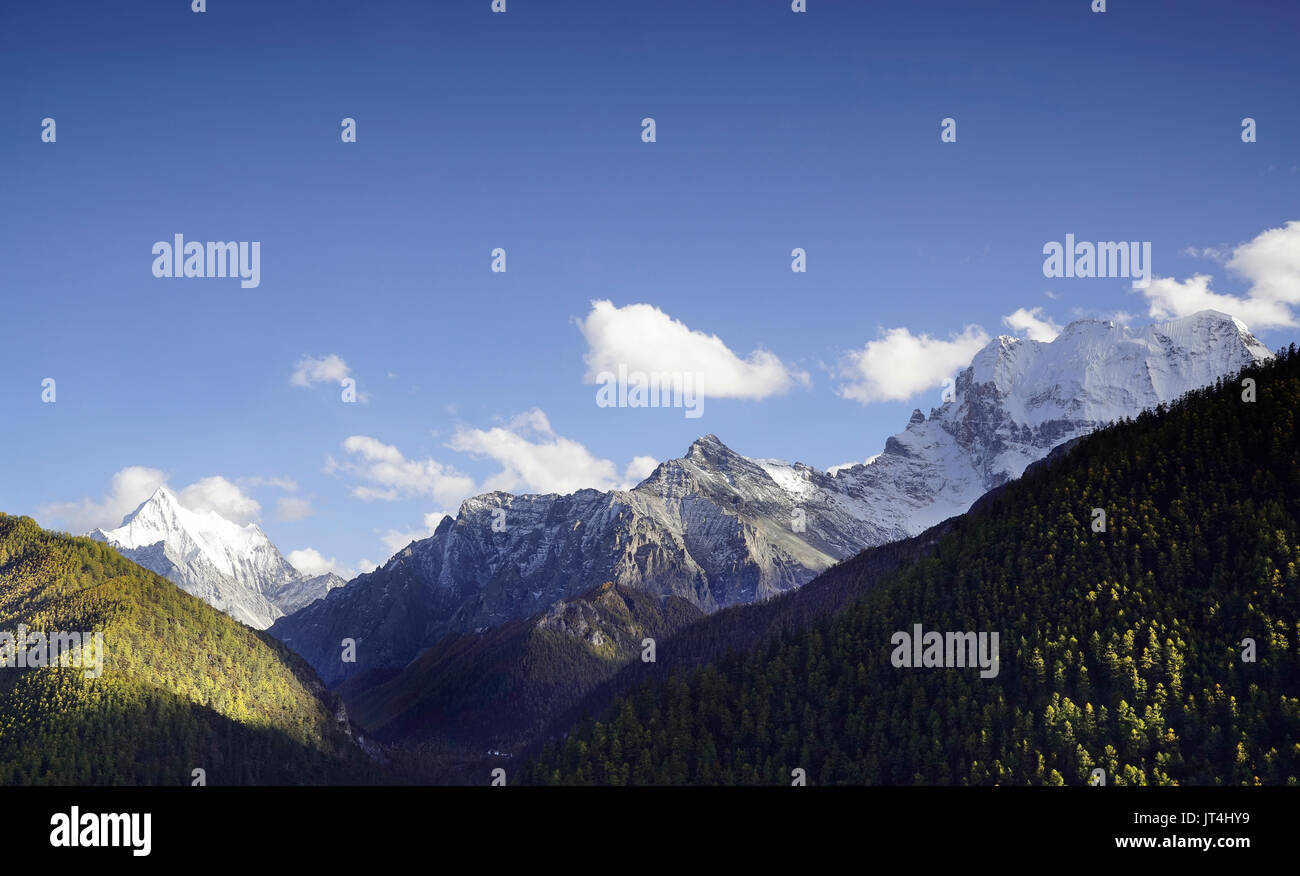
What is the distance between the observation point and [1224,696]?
198 meters
